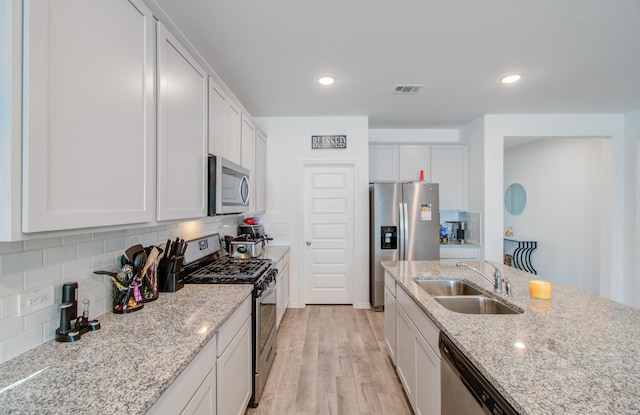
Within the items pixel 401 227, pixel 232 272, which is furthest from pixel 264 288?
pixel 401 227

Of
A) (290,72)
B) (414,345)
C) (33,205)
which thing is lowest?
(414,345)

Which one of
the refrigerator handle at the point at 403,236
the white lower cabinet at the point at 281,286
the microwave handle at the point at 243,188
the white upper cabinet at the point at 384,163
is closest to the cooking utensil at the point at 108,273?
the microwave handle at the point at 243,188

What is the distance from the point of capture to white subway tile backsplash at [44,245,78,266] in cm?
112

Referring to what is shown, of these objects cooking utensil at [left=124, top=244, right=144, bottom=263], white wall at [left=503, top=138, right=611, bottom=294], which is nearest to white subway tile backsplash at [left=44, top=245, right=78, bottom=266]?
cooking utensil at [left=124, top=244, right=144, bottom=263]

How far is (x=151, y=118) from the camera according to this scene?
49.8 inches

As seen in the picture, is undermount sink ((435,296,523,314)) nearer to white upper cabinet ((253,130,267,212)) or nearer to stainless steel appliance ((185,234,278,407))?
stainless steel appliance ((185,234,278,407))

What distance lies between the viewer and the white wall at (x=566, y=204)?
13.3ft

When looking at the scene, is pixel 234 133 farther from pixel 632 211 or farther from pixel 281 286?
pixel 632 211

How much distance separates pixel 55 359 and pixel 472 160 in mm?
4613

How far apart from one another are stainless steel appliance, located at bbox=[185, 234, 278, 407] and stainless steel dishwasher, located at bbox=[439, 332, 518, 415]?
119cm

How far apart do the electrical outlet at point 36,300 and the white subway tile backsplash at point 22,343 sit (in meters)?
0.08

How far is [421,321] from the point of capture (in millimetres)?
1579

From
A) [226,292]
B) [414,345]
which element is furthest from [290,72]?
[414,345]

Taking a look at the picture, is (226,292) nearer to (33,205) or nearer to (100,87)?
(33,205)
